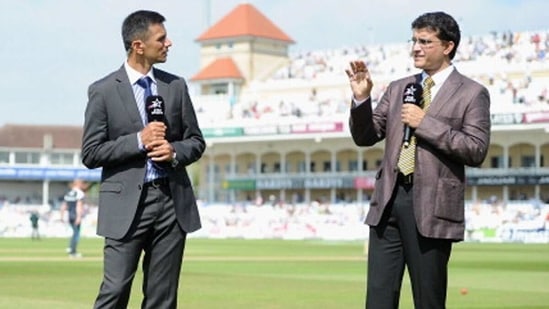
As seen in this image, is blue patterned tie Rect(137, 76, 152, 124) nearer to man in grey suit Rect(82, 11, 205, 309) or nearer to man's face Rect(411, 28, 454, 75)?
man in grey suit Rect(82, 11, 205, 309)

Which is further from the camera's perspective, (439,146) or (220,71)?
(220,71)

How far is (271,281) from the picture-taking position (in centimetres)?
2086

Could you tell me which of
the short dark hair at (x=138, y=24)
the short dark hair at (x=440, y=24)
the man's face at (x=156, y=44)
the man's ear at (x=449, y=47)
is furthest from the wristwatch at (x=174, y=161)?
the man's ear at (x=449, y=47)

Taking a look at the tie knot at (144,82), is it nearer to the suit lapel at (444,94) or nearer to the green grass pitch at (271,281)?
the suit lapel at (444,94)

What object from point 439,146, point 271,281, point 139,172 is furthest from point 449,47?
point 271,281

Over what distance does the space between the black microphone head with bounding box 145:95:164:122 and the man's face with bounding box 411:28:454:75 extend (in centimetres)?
166

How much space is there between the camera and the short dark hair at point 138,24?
28.1 ft

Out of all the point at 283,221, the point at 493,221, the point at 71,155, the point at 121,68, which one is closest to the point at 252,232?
the point at 283,221

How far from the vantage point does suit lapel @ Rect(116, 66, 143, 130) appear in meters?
8.58

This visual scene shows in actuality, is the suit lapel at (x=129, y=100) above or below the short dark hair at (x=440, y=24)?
below

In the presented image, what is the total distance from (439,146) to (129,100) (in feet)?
6.81

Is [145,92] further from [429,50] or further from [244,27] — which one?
[244,27]

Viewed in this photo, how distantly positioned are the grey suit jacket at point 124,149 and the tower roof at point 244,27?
10152 centimetres

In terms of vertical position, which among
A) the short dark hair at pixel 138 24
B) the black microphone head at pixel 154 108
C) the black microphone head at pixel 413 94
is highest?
the short dark hair at pixel 138 24
